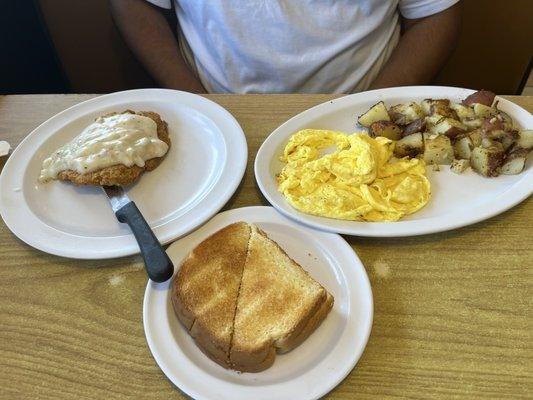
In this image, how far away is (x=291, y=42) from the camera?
1.50 metres

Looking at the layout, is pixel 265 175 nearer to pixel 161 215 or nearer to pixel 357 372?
pixel 161 215

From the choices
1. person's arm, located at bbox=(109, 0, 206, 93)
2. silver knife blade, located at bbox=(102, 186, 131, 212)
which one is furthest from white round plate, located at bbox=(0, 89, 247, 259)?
person's arm, located at bbox=(109, 0, 206, 93)

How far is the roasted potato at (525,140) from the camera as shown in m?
1.13

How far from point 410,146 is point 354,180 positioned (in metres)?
0.22

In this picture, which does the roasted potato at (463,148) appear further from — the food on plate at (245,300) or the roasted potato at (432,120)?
the food on plate at (245,300)

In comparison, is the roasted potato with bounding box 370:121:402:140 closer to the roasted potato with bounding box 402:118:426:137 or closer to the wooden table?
the roasted potato with bounding box 402:118:426:137

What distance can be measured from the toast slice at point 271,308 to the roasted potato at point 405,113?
1.85 feet

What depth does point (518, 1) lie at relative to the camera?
201 cm

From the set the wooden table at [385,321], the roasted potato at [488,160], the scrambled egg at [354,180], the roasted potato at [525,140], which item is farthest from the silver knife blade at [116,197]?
the roasted potato at [525,140]

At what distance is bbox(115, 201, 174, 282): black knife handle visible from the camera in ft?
2.98

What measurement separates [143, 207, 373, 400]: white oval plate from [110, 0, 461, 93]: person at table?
2.50 feet

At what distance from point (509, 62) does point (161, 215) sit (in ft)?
6.51

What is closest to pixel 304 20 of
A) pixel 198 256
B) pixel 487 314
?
pixel 198 256

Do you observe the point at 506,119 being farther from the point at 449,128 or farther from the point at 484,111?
the point at 449,128
